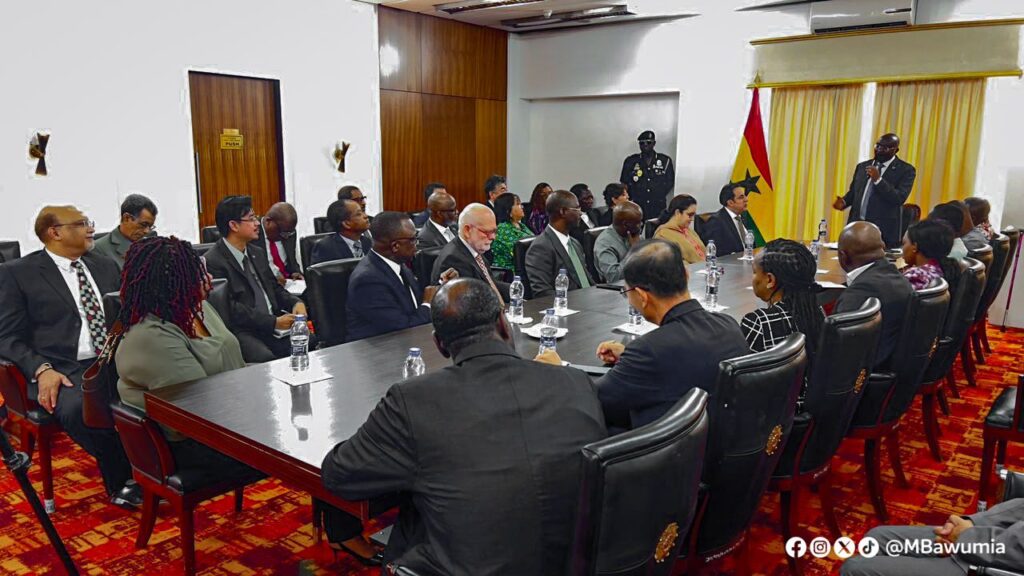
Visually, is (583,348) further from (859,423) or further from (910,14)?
(910,14)

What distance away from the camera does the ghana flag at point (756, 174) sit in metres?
8.72

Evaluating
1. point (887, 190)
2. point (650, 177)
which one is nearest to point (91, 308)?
point (887, 190)

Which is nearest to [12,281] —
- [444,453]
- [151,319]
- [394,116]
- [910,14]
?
[151,319]

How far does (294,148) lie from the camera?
7941 mm

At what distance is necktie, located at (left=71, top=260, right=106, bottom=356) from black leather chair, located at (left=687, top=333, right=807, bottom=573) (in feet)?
9.52

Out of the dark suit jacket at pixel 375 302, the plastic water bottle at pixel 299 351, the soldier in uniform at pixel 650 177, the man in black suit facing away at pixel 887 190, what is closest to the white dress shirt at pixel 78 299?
the dark suit jacket at pixel 375 302

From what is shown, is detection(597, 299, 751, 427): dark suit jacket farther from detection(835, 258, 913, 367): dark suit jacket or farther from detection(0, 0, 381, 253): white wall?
detection(0, 0, 381, 253): white wall

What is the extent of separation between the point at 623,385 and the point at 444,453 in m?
0.75

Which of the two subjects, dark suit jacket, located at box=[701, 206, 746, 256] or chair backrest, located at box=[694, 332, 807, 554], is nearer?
chair backrest, located at box=[694, 332, 807, 554]

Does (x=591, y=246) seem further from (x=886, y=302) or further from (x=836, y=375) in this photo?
(x=836, y=375)

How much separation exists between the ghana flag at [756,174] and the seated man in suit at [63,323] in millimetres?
6946

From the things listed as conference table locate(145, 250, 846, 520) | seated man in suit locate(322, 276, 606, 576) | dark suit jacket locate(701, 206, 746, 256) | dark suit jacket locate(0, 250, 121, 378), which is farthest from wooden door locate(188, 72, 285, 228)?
seated man in suit locate(322, 276, 606, 576)

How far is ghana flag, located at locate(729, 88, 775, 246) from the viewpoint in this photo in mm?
8719

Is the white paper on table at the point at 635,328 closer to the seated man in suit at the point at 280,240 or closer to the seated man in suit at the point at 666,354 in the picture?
the seated man in suit at the point at 666,354
